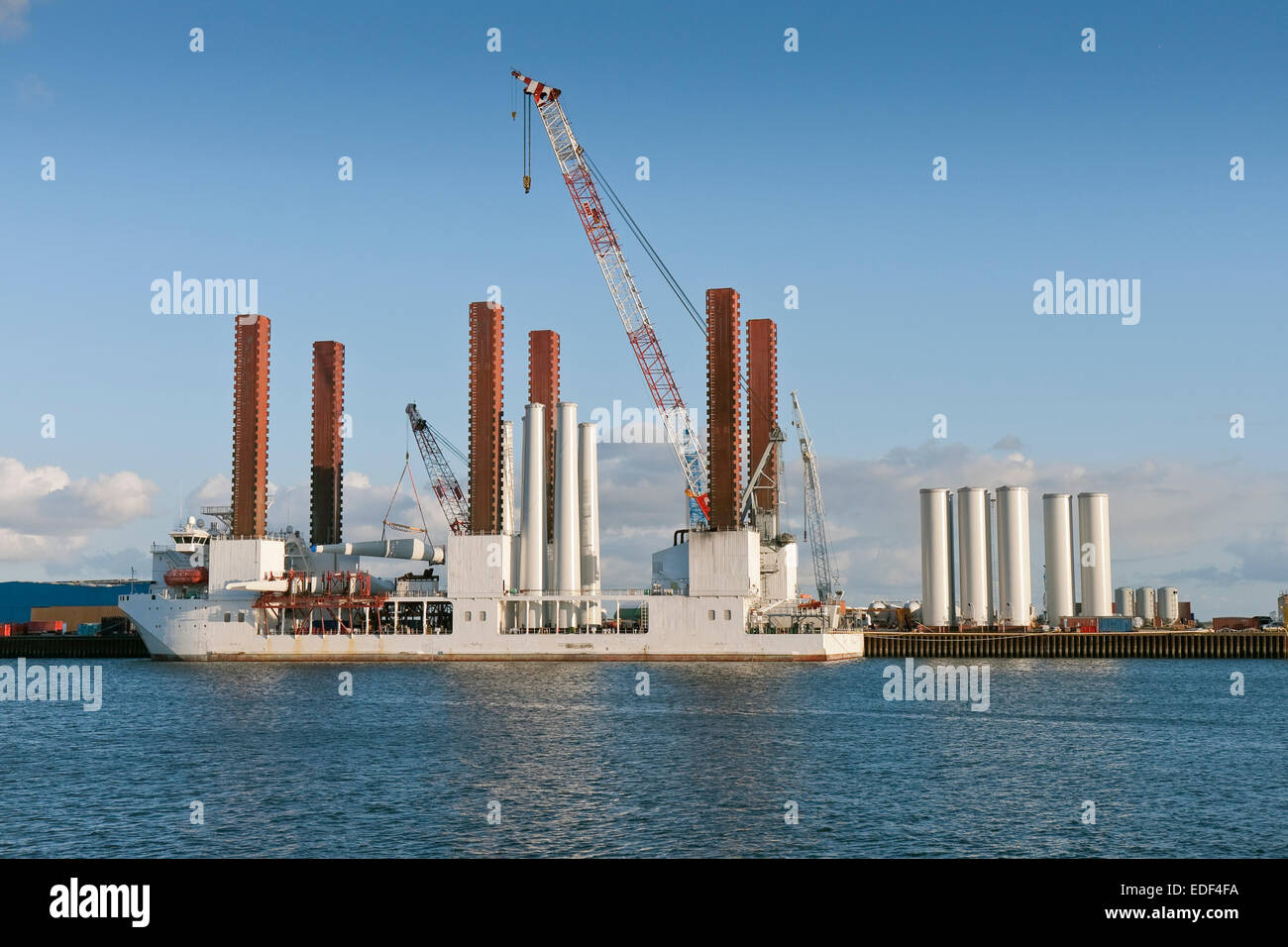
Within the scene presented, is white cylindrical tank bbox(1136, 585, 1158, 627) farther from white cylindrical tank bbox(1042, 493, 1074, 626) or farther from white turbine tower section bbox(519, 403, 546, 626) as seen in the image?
white turbine tower section bbox(519, 403, 546, 626)

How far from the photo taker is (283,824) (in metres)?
36.1

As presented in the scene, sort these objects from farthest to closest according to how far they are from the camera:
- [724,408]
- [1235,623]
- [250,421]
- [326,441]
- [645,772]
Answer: [1235,623], [326,441], [250,421], [724,408], [645,772]

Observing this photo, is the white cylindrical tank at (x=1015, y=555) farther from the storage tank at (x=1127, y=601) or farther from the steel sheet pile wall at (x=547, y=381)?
the steel sheet pile wall at (x=547, y=381)

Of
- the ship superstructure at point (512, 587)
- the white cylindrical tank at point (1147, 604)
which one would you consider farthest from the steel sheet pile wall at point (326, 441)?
the white cylindrical tank at point (1147, 604)

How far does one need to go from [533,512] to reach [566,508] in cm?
341

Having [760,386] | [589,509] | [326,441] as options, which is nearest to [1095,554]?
[760,386]

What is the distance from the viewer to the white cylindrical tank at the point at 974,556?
123 metres

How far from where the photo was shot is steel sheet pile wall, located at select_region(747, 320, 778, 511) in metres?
114

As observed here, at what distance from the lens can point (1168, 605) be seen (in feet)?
455

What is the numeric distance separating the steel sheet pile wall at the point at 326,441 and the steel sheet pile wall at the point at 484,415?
Result: 18534 millimetres

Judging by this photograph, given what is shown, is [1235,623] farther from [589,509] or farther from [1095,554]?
[589,509]

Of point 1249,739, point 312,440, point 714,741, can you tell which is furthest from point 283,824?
point 312,440
